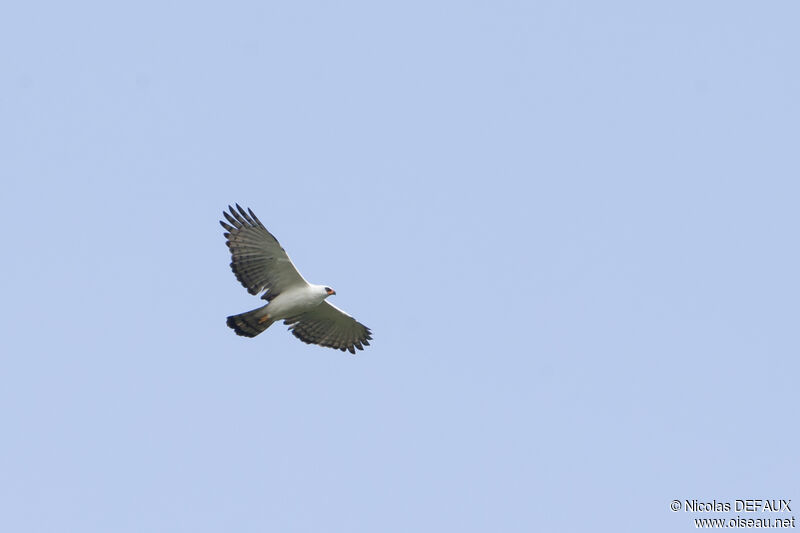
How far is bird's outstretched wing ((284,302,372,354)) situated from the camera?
2452 centimetres

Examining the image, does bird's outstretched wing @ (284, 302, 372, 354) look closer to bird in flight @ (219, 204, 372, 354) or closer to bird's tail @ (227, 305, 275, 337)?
bird in flight @ (219, 204, 372, 354)

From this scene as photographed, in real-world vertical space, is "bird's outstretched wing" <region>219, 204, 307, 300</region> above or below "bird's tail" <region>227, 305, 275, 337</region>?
above

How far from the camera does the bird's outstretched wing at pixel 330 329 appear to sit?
80.4 feet

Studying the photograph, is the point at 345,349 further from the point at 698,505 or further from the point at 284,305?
the point at 698,505

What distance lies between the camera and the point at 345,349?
2556cm

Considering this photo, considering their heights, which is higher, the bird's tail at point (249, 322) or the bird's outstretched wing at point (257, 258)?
the bird's outstretched wing at point (257, 258)

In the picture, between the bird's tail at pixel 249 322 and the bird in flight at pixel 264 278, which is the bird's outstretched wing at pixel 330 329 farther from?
the bird's tail at pixel 249 322

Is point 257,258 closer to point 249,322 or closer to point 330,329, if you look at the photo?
point 249,322

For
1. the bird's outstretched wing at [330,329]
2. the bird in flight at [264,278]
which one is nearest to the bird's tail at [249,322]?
the bird in flight at [264,278]

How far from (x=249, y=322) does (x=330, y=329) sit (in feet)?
7.92

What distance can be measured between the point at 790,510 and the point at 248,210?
1196 cm

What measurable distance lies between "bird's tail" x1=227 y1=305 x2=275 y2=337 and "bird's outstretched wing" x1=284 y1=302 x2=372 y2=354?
1.29m

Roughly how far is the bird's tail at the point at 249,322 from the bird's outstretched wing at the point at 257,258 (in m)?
0.36

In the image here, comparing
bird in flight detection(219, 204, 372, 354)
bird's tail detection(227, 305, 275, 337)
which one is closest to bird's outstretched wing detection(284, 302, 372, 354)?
bird in flight detection(219, 204, 372, 354)
